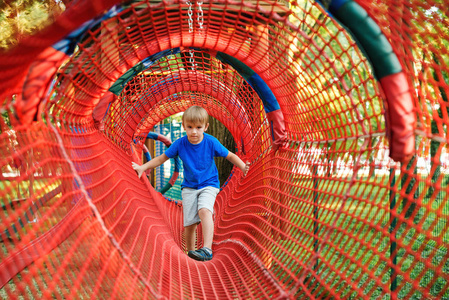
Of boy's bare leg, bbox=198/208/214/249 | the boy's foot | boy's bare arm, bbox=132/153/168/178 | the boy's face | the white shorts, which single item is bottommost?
the boy's foot

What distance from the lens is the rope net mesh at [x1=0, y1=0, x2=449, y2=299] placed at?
4.80ft

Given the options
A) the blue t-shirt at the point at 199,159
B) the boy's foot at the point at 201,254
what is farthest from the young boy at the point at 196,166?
the boy's foot at the point at 201,254

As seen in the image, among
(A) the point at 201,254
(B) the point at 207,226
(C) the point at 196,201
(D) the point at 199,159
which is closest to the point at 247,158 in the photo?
(D) the point at 199,159

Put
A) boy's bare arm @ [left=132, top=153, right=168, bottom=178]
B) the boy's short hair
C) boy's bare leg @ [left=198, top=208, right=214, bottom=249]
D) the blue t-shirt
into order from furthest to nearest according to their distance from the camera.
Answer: the blue t-shirt, boy's bare arm @ [left=132, top=153, right=168, bottom=178], the boy's short hair, boy's bare leg @ [left=198, top=208, right=214, bottom=249]

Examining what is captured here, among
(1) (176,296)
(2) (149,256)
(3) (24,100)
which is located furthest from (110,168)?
(3) (24,100)

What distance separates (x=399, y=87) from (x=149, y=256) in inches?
64.2

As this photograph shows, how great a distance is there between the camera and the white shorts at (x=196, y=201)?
3.34 m

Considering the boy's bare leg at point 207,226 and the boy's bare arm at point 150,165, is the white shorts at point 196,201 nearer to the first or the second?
the boy's bare leg at point 207,226

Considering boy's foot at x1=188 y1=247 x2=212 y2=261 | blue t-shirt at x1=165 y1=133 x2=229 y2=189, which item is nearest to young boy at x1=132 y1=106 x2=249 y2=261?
blue t-shirt at x1=165 y1=133 x2=229 y2=189

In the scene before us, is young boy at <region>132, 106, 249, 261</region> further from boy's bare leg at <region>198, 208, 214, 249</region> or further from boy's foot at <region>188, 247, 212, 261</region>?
boy's foot at <region>188, 247, 212, 261</region>

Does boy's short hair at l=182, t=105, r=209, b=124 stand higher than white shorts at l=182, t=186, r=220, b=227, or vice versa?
boy's short hair at l=182, t=105, r=209, b=124

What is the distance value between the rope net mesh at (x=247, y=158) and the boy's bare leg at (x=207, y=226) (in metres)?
0.15

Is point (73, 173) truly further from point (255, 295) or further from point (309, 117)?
point (309, 117)

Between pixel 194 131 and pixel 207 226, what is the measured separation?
777 millimetres
